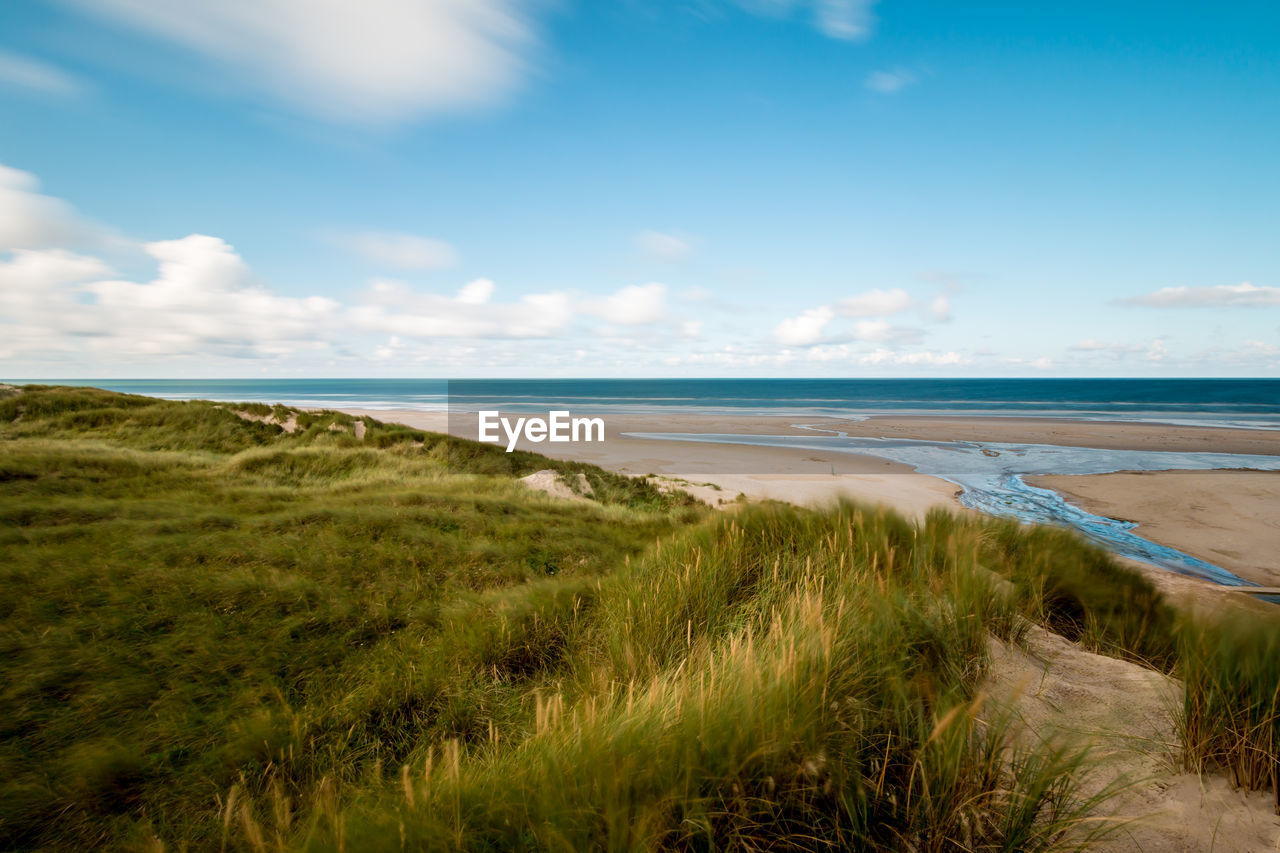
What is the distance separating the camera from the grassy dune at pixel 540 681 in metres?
1.98

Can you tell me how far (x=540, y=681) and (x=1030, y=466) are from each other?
24589mm

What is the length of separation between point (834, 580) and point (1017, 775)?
2255 millimetres

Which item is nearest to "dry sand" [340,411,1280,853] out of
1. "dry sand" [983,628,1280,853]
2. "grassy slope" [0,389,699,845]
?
"dry sand" [983,628,1280,853]

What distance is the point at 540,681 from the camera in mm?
3953

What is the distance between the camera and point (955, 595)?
376cm

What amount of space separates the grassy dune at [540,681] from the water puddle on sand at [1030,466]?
23.2ft

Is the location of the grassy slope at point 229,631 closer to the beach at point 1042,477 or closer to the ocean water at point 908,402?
the beach at point 1042,477

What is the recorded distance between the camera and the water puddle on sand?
11.7 meters

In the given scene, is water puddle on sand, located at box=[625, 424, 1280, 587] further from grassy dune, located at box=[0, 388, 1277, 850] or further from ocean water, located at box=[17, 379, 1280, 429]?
ocean water, located at box=[17, 379, 1280, 429]

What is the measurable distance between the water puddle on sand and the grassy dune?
23.2ft

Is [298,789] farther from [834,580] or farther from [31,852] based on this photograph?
[834,580]

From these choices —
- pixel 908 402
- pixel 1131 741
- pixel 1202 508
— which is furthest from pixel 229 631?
pixel 908 402

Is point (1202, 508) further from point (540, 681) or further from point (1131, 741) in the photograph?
point (540, 681)

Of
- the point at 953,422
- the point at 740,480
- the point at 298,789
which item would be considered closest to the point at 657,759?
the point at 298,789
